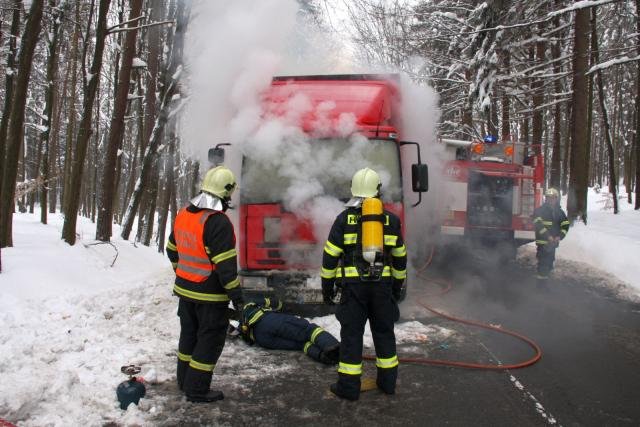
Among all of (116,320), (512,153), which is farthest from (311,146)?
(512,153)

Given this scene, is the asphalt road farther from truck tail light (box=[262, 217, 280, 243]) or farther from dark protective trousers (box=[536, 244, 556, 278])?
dark protective trousers (box=[536, 244, 556, 278])

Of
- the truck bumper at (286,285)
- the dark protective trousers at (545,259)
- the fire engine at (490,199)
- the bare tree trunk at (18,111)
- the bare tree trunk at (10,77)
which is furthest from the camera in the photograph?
the fire engine at (490,199)

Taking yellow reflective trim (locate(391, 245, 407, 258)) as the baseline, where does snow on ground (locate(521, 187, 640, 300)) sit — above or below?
below

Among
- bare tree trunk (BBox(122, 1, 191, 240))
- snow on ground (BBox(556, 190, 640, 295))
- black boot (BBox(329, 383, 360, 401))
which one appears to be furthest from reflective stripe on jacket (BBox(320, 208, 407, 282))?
bare tree trunk (BBox(122, 1, 191, 240))

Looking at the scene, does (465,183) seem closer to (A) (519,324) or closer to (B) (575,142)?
(A) (519,324)

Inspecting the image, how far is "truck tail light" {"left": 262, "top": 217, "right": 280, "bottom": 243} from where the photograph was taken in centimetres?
667

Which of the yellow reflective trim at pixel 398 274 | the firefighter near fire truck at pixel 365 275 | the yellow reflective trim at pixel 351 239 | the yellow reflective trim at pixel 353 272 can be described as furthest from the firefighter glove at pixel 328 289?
the yellow reflective trim at pixel 398 274

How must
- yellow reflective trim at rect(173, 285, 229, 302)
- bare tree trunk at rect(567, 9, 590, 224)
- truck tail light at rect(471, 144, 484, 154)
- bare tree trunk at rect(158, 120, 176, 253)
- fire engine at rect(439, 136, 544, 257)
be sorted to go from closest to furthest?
yellow reflective trim at rect(173, 285, 229, 302), fire engine at rect(439, 136, 544, 257), truck tail light at rect(471, 144, 484, 154), bare tree trunk at rect(567, 9, 590, 224), bare tree trunk at rect(158, 120, 176, 253)

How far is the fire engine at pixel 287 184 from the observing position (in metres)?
6.56

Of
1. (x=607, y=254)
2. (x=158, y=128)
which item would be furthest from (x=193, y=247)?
(x=158, y=128)

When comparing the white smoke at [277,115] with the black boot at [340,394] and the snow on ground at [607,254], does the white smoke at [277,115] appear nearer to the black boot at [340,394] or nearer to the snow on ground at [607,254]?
the black boot at [340,394]

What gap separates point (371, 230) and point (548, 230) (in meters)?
6.26

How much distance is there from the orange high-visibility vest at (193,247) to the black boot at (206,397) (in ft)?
3.05

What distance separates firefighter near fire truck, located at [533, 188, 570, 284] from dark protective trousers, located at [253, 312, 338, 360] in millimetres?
5663
